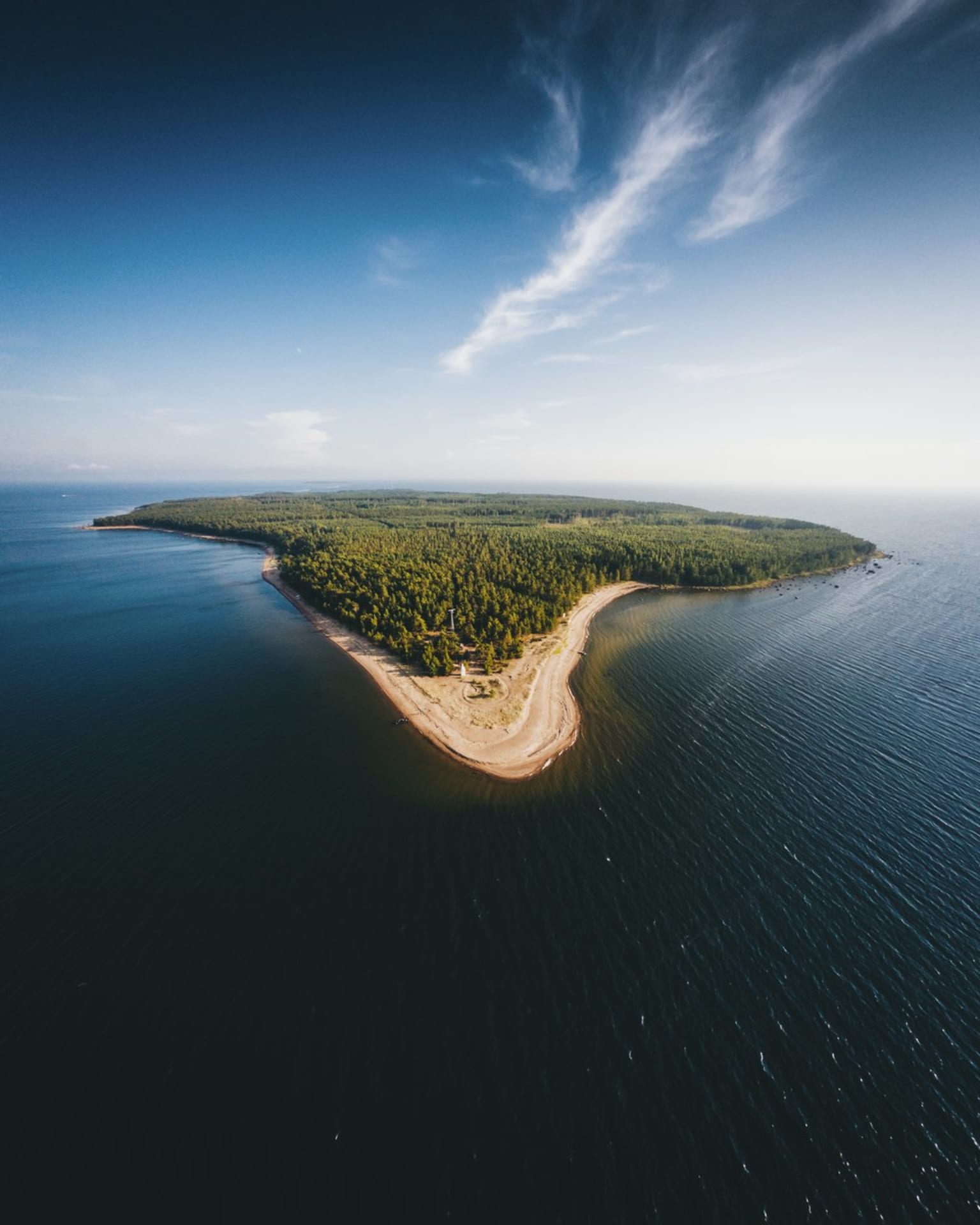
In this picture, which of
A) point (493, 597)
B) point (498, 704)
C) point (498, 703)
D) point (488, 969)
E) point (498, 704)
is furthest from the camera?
point (493, 597)

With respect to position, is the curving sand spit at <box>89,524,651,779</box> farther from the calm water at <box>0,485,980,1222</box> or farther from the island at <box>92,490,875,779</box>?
the calm water at <box>0,485,980,1222</box>

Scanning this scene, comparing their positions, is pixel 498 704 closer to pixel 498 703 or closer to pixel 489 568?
pixel 498 703

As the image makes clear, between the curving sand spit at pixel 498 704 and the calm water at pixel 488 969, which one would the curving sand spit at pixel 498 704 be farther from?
the calm water at pixel 488 969

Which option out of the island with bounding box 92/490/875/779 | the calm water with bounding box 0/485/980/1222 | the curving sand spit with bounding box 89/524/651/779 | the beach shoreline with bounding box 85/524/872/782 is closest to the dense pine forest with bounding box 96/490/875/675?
the island with bounding box 92/490/875/779

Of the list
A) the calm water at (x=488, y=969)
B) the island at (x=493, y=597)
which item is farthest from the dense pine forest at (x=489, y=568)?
the calm water at (x=488, y=969)

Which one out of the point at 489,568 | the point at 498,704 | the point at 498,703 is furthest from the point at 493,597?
the point at 498,704

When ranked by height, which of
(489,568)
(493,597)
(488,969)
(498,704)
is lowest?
(488,969)
